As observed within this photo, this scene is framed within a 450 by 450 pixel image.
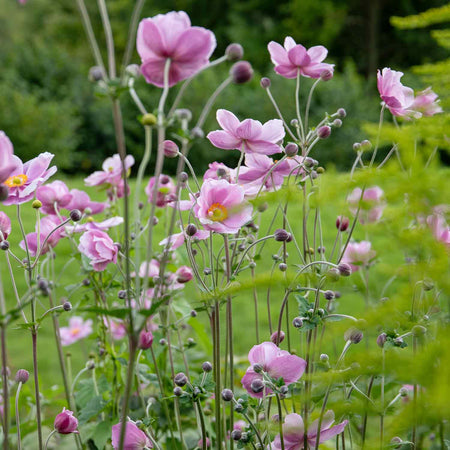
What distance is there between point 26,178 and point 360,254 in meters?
0.71

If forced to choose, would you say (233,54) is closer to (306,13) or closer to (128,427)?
(128,427)

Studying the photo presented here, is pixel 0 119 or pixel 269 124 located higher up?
pixel 269 124

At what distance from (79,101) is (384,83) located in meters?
8.95

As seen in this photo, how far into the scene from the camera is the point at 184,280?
44.7 inches

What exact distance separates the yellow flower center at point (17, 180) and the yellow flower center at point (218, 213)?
26 cm

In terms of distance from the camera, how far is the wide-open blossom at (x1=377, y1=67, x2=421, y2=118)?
907 millimetres

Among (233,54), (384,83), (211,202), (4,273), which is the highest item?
(233,54)

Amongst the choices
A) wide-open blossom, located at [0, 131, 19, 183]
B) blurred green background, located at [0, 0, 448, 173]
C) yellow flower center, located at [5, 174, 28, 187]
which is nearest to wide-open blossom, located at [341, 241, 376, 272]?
yellow flower center, located at [5, 174, 28, 187]

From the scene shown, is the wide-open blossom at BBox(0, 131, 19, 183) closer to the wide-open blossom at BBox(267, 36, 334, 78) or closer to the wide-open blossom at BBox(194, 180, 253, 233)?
the wide-open blossom at BBox(194, 180, 253, 233)

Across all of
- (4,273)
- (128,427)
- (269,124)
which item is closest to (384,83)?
(269,124)

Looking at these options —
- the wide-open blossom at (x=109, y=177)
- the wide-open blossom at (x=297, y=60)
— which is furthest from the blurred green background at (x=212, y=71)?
the wide-open blossom at (x=297, y=60)

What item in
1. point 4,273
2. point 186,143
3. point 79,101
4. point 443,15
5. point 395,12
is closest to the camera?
point 186,143

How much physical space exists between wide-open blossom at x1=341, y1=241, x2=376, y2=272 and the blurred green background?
4.75 m

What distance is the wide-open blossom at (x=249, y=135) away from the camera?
85 centimetres
